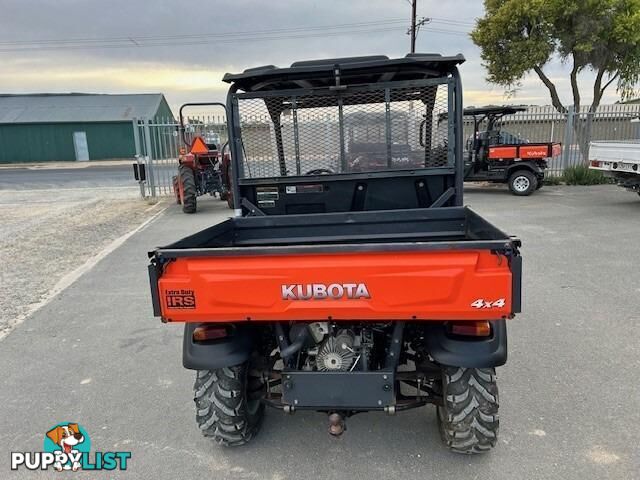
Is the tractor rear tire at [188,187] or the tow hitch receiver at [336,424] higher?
the tractor rear tire at [188,187]

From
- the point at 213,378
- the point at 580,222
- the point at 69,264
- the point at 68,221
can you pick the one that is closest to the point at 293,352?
the point at 213,378

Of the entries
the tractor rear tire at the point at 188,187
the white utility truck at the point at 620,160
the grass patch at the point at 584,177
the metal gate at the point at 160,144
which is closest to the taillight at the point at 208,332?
the tractor rear tire at the point at 188,187

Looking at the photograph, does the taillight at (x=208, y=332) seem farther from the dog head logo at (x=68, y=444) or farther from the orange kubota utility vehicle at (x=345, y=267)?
the dog head logo at (x=68, y=444)

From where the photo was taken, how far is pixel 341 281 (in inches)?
91.0

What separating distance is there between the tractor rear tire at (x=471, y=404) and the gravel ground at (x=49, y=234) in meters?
4.45

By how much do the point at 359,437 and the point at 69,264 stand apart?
612cm

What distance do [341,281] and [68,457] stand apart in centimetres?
211

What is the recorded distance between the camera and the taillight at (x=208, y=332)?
2.69m

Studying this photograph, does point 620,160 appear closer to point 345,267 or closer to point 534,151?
point 534,151

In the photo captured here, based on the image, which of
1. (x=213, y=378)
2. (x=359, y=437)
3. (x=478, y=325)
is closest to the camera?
(x=478, y=325)

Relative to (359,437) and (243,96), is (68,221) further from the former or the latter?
(359,437)

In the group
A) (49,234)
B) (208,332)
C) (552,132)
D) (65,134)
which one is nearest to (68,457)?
(208,332)

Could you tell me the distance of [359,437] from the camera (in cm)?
301

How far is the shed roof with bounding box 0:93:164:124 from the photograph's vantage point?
121 feet
